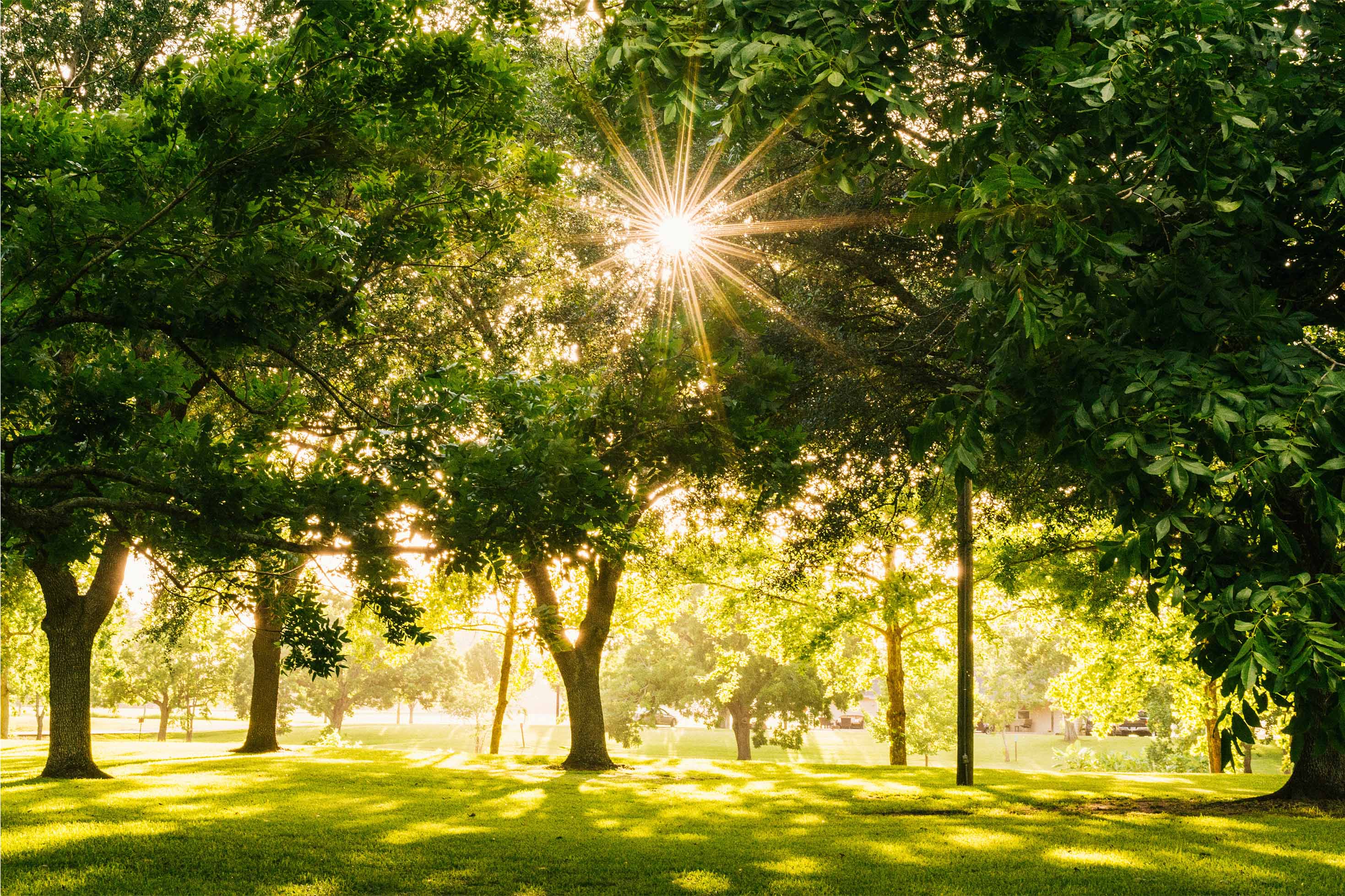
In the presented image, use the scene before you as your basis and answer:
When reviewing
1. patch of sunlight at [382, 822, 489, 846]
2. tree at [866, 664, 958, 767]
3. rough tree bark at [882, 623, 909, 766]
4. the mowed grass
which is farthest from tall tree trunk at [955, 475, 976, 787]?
tree at [866, 664, 958, 767]

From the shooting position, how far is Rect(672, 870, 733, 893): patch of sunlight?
8078 millimetres

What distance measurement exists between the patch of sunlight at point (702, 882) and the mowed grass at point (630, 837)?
0.14 ft

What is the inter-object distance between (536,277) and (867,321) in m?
5.36

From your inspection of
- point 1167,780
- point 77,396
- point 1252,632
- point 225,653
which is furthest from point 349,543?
point 225,653

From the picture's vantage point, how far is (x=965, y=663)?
18188 mm

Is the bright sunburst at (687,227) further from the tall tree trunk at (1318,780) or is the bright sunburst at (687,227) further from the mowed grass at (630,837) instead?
the tall tree trunk at (1318,780)

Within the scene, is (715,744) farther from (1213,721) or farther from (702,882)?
(702,882)

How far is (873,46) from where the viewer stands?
545cm

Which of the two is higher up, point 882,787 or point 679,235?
point 679,235

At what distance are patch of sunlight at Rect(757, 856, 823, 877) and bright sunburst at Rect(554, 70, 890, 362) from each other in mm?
5501

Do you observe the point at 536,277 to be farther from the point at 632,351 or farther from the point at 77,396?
the point at 77,396

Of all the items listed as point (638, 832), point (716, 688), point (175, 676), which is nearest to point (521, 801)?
point (638, 832)

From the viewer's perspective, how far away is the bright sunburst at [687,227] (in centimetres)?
1228

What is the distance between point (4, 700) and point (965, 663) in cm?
4190
